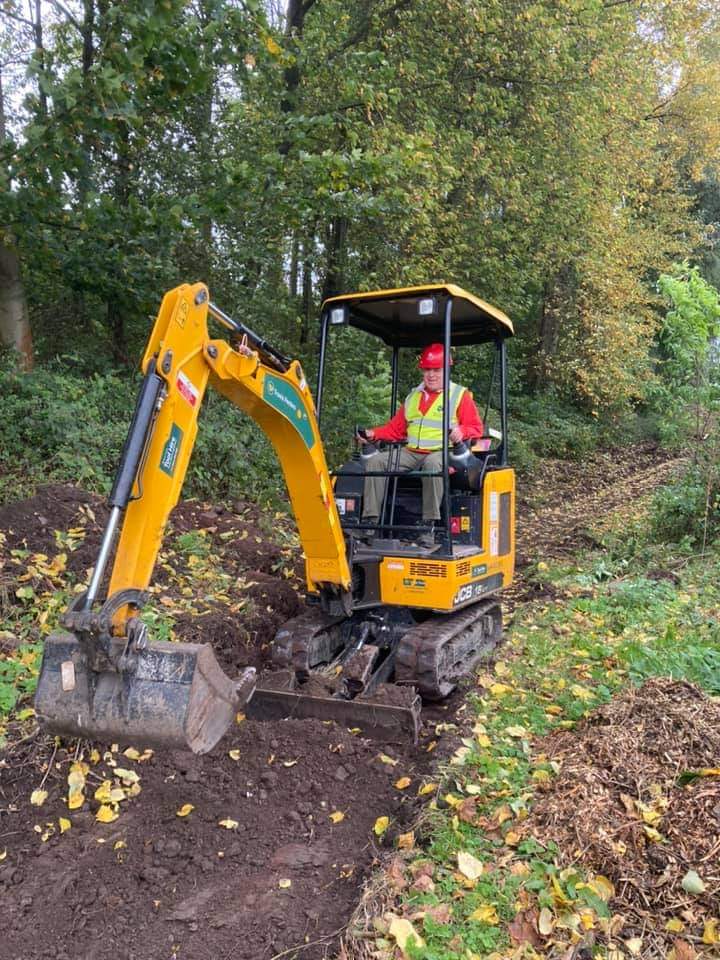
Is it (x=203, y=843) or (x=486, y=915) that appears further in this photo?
(x=203, y=843)

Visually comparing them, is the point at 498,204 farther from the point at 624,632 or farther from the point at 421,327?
the point at 624,632

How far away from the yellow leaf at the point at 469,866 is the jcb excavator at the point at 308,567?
118cm

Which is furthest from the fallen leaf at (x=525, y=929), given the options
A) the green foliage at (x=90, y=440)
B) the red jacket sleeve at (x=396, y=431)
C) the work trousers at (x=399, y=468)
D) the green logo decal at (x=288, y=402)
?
the green foliage at (x=90, y=440)

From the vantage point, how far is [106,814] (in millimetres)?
3730

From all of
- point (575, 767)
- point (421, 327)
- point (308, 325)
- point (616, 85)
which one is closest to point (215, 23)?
point (421, 327)

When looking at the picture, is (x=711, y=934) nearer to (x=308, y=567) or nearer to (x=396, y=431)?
(x=308, y=567)

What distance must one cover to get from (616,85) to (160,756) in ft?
46.3

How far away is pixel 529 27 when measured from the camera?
11602 millimetres

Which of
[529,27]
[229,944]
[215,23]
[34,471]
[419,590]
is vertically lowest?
[229,944]

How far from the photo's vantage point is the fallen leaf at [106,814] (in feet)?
12.2

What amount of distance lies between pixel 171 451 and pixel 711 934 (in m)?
2.83

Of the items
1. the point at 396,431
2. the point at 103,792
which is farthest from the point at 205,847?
the point at 396,431

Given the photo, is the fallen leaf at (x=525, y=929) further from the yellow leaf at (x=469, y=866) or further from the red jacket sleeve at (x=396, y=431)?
the red jacket sleeve at (x=396, y=431)

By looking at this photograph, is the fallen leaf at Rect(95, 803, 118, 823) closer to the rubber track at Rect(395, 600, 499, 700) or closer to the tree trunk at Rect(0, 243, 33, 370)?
the rubber track at Rect(395, 600, 499, 700)
